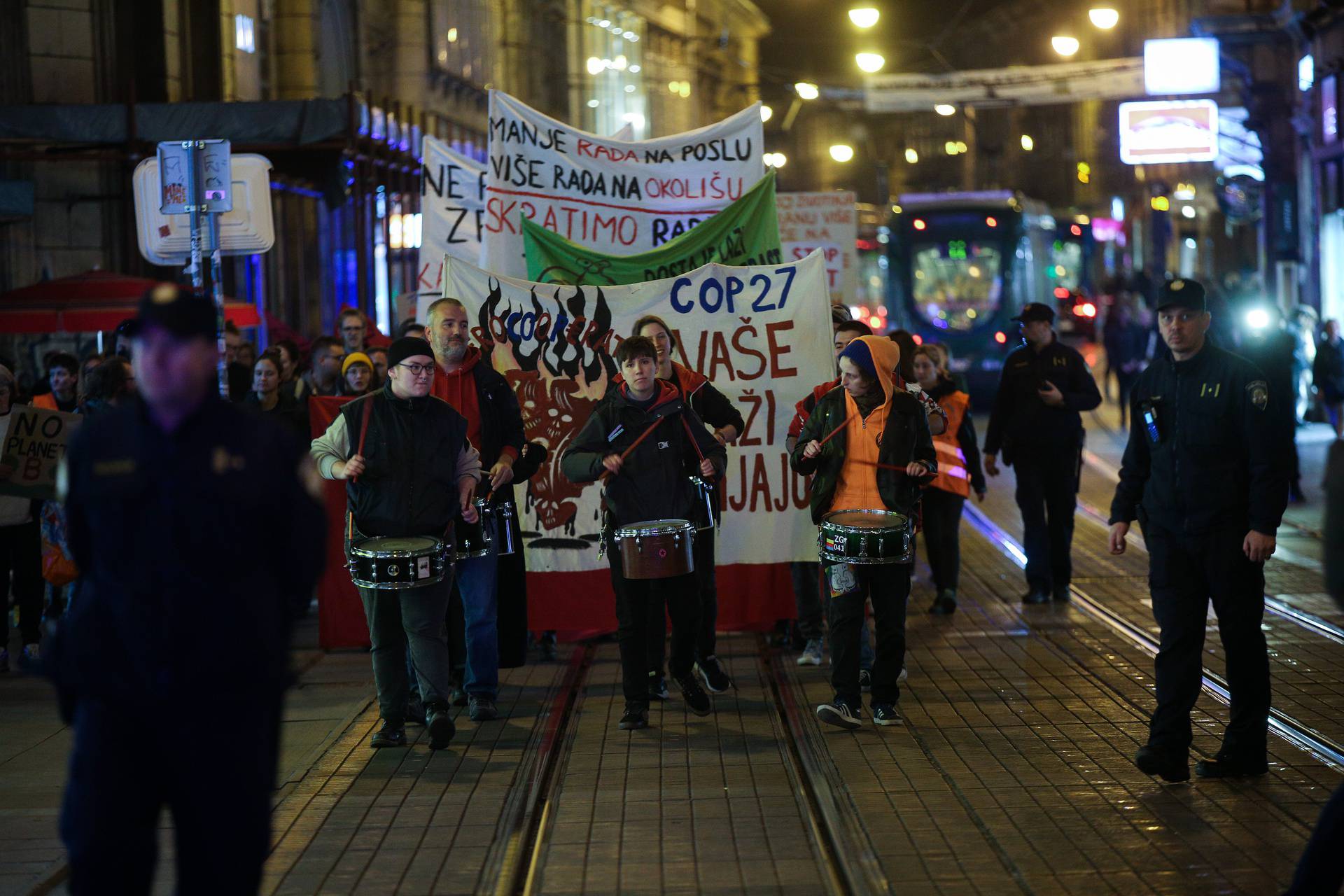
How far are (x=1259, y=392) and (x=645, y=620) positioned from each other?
123 inches

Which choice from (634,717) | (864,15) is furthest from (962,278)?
(634,717)

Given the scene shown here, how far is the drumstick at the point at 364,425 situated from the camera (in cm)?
779

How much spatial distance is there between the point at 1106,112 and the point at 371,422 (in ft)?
210

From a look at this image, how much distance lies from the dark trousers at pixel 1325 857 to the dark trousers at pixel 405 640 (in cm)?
415

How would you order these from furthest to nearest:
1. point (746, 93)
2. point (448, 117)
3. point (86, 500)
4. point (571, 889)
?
point (746, 93) → point (448, 117) → point (571, 889) → point (86, 500)

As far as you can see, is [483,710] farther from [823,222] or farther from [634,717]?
[823,222]

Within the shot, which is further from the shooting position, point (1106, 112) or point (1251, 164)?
point (1106, 112)

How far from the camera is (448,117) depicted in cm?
3338

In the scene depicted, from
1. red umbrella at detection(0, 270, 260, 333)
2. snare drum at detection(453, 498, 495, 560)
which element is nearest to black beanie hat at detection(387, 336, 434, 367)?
snare drum at detection(453, 498, 495, 560)

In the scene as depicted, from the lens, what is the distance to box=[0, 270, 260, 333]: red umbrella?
15.0m

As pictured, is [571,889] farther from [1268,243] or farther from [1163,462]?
[1268,243]

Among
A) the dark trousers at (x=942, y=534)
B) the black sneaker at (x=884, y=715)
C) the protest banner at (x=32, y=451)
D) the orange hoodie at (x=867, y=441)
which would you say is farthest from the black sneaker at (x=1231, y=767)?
the protest banner at (x=32, y=451)

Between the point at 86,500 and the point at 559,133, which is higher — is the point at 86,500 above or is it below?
below

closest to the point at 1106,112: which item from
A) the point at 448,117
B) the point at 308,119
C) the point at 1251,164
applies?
the point at 1251,164
